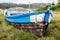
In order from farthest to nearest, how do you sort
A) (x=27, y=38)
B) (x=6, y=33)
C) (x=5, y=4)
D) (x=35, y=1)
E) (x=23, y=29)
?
(x=35, y=1) < (x=5, y=4) < (x=23, y=29) < (x=6, y=33) < (x=27, y=38)

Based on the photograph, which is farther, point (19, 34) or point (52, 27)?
point (52, 27)

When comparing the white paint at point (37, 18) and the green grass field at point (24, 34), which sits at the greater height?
the white paint at point (37, 18)

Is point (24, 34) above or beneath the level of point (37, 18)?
beneath

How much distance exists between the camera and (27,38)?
6.62 m

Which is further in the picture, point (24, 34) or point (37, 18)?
point (37, 18)

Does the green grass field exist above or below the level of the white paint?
below

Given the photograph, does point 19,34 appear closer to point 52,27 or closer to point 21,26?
point 21,26

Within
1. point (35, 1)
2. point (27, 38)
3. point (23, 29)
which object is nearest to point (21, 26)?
point (23, 29)

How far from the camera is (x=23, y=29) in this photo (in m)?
7.68

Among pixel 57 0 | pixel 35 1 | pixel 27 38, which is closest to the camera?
pixel 27 38

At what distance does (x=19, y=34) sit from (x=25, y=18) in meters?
0.85

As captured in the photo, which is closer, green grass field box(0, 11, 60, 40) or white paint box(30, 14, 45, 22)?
green grass field box(0, 11, 60, 40)

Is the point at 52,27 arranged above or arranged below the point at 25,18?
below

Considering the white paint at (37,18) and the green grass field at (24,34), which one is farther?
the white paint at (37,18)
